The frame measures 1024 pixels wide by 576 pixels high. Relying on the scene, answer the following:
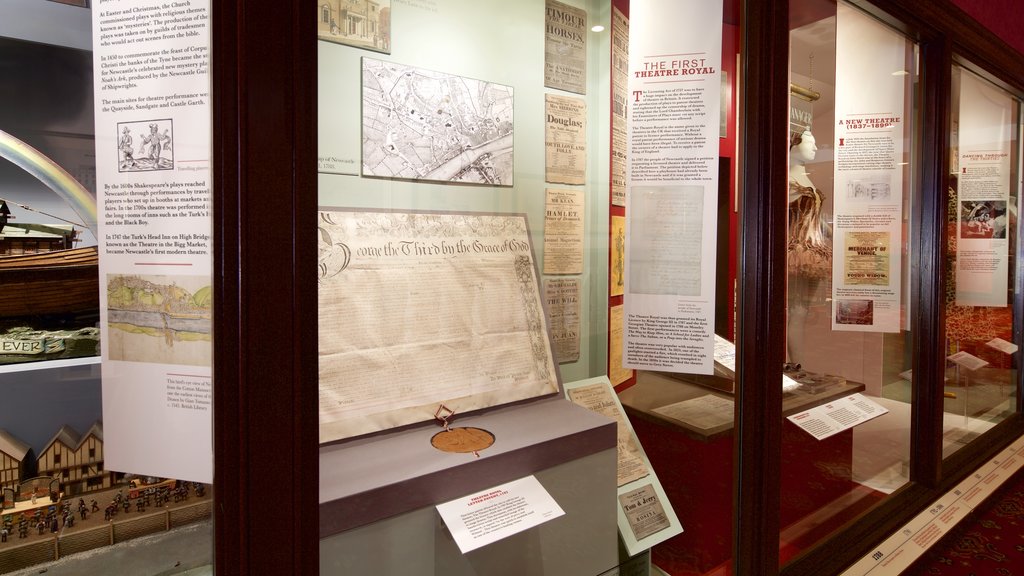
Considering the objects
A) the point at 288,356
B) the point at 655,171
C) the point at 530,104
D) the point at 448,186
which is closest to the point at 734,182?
the point at 655,171

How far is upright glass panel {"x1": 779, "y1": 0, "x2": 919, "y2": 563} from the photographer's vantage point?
4.99 ft

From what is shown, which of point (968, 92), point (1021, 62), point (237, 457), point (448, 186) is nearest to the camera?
point (237, 457)

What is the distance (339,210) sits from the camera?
3.05 feet

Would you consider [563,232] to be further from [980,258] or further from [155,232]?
[980,258]

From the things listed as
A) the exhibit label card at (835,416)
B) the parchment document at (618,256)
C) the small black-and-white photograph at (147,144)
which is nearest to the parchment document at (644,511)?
the exhibit label card at (835,416)

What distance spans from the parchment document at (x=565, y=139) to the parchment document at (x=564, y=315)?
26 cm

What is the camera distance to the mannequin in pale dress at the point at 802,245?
59.9 inches

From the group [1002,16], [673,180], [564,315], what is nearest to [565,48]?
[673,180]

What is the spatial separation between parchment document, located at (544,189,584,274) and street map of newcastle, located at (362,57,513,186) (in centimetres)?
15

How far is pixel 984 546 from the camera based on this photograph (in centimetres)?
177

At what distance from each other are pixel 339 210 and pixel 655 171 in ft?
2.47

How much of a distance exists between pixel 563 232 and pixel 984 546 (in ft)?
5.80

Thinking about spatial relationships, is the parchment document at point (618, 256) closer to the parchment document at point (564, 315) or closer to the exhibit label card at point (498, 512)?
the parchment document at point (564, 315)

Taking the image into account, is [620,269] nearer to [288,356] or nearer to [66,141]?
[288,356]
